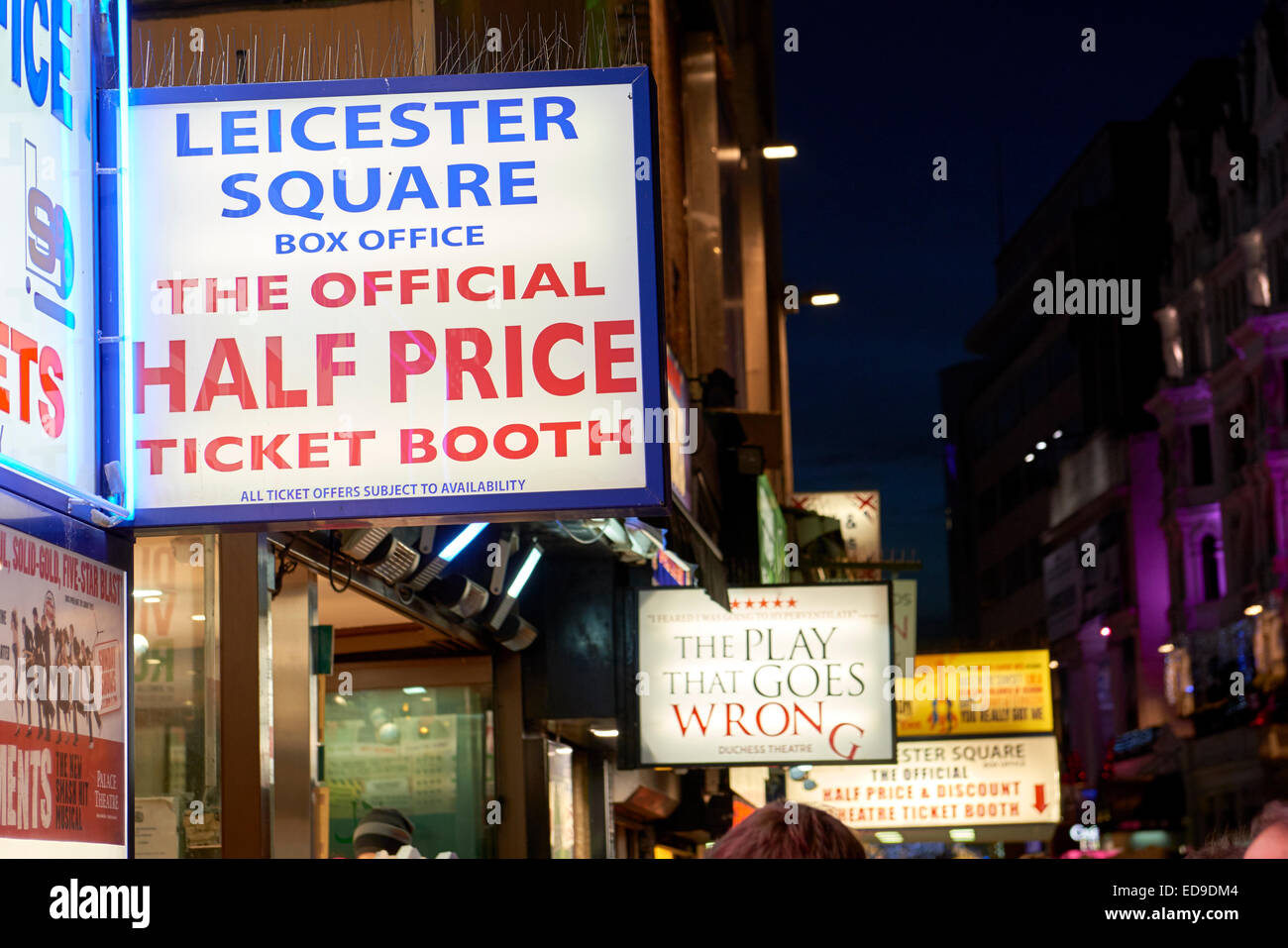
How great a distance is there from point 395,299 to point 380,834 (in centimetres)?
519

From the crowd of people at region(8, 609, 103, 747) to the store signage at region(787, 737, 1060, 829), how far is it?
1332cm

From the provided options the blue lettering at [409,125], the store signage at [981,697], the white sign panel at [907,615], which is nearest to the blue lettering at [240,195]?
the blue lettering at [409,125]

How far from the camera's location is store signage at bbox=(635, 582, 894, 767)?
11648 mm

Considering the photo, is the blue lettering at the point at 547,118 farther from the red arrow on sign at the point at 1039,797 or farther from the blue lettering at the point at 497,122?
the red arrow on sign at the point at 1039,797

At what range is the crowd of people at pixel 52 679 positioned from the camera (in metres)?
4.21

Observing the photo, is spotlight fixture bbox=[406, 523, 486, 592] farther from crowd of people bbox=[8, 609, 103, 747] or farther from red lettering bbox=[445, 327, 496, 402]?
crowd of people bbox=[8, 609, 103, 747]

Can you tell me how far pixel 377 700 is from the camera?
1238cm

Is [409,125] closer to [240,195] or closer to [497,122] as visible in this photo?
[497,122]

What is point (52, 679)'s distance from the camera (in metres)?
4.39

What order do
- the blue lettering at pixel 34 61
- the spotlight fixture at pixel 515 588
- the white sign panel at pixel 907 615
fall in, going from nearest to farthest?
the blue lettering at pixel 34 61
the spotlight fixture at pixel 515 588
the white sign panel at pixel 907 615

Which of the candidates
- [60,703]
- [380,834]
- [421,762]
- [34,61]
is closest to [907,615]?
Result: [421,762]

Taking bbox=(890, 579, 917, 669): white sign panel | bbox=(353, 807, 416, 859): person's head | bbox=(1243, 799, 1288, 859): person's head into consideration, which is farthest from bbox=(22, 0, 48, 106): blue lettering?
bbox=(890, 579, 917, 669): white sign panel

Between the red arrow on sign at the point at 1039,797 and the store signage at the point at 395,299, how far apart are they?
14009mm

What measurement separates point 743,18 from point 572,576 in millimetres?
16749
